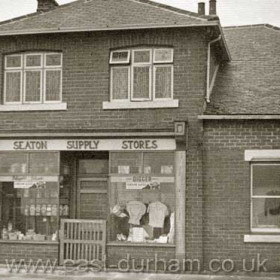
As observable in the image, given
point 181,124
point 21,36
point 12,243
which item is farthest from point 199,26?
point 12,243

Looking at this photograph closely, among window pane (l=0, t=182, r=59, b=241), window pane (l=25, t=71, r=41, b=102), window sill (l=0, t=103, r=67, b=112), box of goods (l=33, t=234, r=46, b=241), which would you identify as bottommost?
box of goods (l=33, t=234, r=46, b=241)

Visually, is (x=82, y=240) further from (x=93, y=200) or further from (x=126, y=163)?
(x=126, y=163)

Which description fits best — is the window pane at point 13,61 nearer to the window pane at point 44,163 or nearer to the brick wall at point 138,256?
the window pane at point 44,163

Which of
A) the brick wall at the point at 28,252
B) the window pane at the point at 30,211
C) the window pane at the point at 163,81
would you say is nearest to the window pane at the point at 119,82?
the window pane at the point at 163,81

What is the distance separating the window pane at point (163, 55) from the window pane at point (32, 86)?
9.96 feet

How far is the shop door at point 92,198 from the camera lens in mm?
15461

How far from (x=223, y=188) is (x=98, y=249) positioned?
11.0ft

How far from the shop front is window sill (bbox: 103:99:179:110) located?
2.64ft

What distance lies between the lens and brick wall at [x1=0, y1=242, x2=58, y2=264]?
48.6 feet

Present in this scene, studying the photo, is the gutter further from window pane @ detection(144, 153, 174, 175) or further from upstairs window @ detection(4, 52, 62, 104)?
upstairs window @ detection(4, 52, 62, 104)

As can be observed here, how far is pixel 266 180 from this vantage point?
14242 mm

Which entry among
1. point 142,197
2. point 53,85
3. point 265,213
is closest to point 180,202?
point 142,197

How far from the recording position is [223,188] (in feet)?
46.6

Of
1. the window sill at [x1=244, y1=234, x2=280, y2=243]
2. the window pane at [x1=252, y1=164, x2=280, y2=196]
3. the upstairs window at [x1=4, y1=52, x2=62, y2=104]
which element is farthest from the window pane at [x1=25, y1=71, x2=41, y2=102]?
the window sill at [x1=244, y1=234, x2=280, y2=243]
